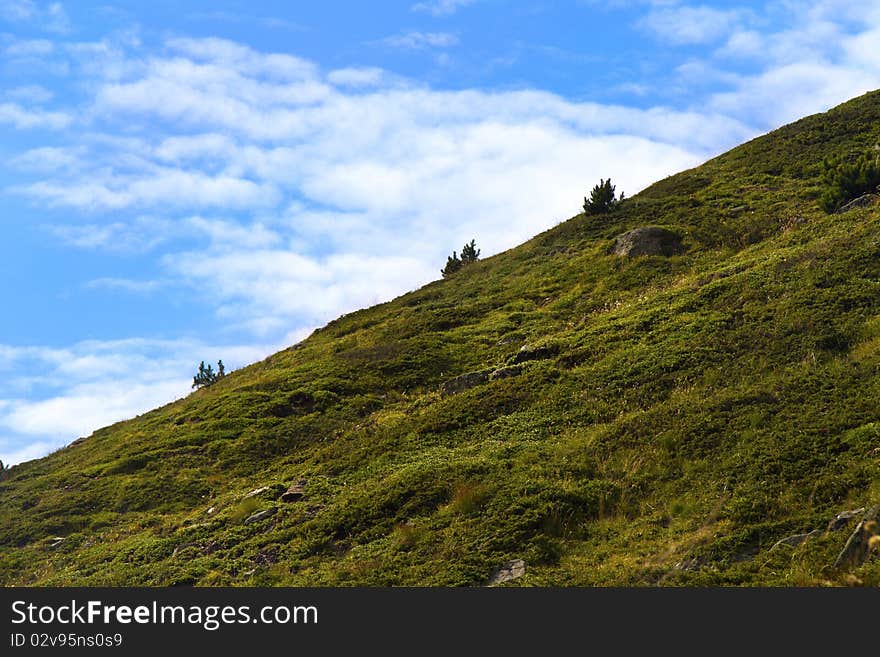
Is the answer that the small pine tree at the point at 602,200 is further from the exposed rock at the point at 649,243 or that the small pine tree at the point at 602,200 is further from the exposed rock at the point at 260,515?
the exposed rock at the point at 260,515

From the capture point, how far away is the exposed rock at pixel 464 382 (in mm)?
35531

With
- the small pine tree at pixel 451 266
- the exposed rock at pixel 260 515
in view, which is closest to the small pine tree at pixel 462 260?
the small pine tree at pixel 451 266

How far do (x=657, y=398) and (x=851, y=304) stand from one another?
856cm

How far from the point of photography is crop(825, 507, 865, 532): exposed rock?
1703 centimetres

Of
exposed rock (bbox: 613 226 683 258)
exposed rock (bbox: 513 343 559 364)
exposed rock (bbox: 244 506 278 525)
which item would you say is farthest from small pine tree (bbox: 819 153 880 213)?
exposed rock (bbox: 244 506 278 525)

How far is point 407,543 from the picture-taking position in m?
22.3

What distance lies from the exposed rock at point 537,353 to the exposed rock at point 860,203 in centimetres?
1811

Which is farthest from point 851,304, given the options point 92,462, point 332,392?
point 92,462

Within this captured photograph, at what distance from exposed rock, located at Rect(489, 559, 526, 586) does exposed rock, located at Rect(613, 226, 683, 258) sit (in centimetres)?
3058

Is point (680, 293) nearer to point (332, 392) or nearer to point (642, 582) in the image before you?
point (332, 392)

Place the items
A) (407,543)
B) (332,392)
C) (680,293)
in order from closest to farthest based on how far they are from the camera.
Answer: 1. (407,543)
2. (680,293)
3. (332,392)

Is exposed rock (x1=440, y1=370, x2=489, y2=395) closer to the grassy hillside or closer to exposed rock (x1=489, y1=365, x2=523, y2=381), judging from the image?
the grassy hillside

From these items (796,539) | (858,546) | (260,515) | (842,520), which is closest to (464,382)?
(260,515)

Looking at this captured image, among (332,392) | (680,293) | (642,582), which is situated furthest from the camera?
(332,392)
